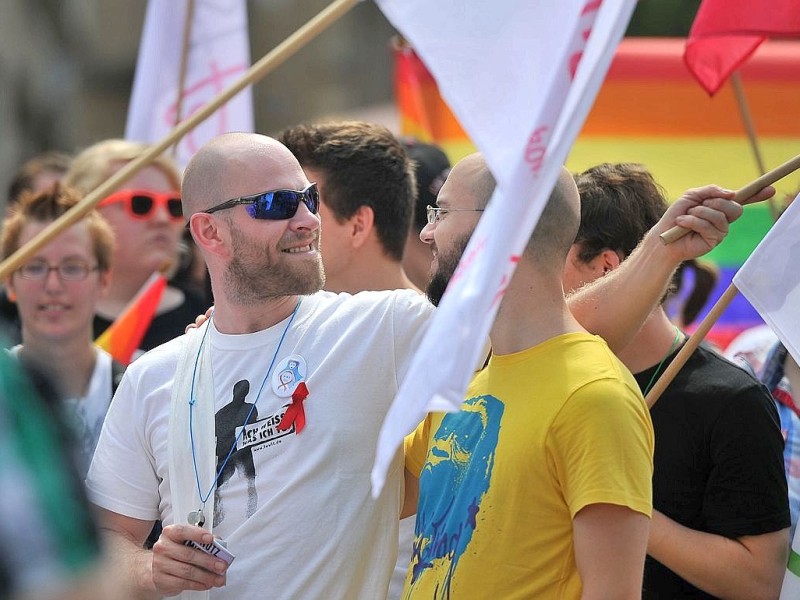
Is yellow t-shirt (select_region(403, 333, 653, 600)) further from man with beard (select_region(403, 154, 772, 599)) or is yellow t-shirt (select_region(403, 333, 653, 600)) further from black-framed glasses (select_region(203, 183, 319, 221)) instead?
black-framed glasses (select_region(203, 183, 319, 221))

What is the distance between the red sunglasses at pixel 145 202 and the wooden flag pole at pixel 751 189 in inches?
124

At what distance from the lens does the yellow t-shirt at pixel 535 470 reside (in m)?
2.55

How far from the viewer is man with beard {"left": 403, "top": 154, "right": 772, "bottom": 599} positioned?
253 cm

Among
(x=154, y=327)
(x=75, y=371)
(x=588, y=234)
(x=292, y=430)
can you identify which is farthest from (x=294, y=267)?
(x=154, y=327)

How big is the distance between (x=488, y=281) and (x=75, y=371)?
8.46 ft

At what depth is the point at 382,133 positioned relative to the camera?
432 cm

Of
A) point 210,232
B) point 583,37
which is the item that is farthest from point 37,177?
point 583,37

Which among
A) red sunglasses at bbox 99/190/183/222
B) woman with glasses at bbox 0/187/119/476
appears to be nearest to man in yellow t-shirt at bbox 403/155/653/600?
woman with glasses at bbox 0/187/119/476

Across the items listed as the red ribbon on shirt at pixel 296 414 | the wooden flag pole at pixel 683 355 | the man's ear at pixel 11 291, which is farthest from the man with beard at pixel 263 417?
the man's ear at pixel 11 291

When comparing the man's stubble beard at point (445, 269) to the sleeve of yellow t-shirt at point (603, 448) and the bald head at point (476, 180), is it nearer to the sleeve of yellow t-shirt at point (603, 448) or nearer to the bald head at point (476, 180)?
the bald head at point (476, 180)

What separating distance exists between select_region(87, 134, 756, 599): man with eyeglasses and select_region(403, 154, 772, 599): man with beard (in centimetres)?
21

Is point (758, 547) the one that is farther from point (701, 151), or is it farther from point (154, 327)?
point (701, 151)

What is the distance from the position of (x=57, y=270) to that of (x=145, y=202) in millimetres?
965

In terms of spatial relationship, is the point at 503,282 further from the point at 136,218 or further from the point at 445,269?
the point at 136,218
